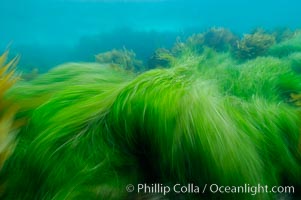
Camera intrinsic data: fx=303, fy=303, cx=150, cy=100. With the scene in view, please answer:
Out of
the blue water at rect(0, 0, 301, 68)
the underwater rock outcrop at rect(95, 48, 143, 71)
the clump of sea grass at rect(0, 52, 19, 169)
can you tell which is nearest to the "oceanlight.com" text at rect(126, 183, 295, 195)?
the clump of sea grass at rect(0, 52, 19, 169)

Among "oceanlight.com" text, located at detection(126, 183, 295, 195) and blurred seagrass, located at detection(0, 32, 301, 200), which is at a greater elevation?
blurred seagrass, located at detection(0, 32, 301, 200)

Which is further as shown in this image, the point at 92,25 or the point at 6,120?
the point at 92,25

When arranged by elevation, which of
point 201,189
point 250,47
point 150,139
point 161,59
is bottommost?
point 201,189

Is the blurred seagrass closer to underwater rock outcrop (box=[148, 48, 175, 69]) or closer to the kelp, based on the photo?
underwater rock outcrop (box=[148, 48, 175, 69])

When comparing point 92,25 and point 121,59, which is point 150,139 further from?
point 92,25

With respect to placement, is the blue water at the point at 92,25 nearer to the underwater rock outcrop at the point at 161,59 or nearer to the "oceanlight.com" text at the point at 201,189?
the underwater rock outcrop at the point at 161,59

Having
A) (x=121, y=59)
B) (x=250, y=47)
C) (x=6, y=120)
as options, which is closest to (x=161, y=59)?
(x=121, y=59)

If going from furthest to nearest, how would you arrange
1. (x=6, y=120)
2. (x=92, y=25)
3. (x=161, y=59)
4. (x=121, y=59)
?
1. (x=92, y=25)
2. (x=121, y=59)
3. (x=161, y=59)
4. (x=6, y=120)

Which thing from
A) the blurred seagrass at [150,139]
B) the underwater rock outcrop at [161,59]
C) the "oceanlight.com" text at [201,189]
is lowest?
the "oceanlight.com" text at [201,189]

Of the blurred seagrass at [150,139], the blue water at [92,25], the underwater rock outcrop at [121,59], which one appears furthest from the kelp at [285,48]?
the underwater rock outcrop at [121,59]
